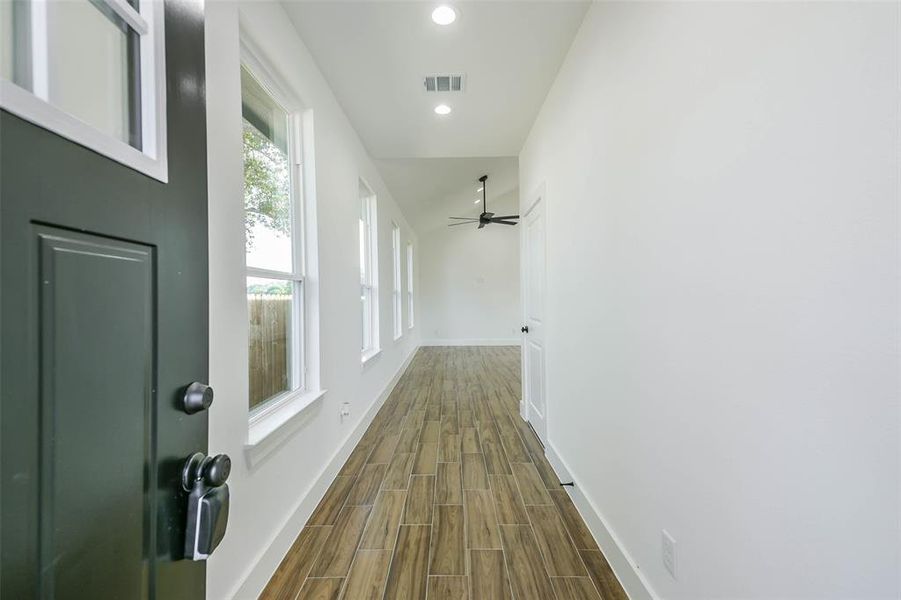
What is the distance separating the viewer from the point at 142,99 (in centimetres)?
63

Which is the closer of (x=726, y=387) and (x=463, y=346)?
(x=726, y=387)

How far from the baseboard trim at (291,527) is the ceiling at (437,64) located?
8.38ft

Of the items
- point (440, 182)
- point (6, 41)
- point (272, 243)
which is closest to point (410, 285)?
point (440, 182)

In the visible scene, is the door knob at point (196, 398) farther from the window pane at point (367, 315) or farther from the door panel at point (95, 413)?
the window pane at point (367, 315)

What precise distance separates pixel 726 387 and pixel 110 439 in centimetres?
136

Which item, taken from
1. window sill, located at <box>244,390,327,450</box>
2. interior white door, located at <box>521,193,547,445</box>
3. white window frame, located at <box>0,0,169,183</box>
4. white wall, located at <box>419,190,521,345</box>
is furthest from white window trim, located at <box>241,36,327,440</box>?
white wall, located at <box>419,190,521,345</box>

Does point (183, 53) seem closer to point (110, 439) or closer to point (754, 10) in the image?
point (110, 439)

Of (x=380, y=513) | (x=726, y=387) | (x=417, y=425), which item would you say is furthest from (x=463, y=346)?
(x=726, y=387)

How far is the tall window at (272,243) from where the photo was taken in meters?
1.65

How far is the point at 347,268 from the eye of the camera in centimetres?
283

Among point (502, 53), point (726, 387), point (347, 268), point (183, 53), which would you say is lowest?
point (726, 387)

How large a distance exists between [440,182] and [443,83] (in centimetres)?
284

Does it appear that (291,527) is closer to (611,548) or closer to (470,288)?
(611,548)

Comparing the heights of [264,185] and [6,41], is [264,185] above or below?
above
